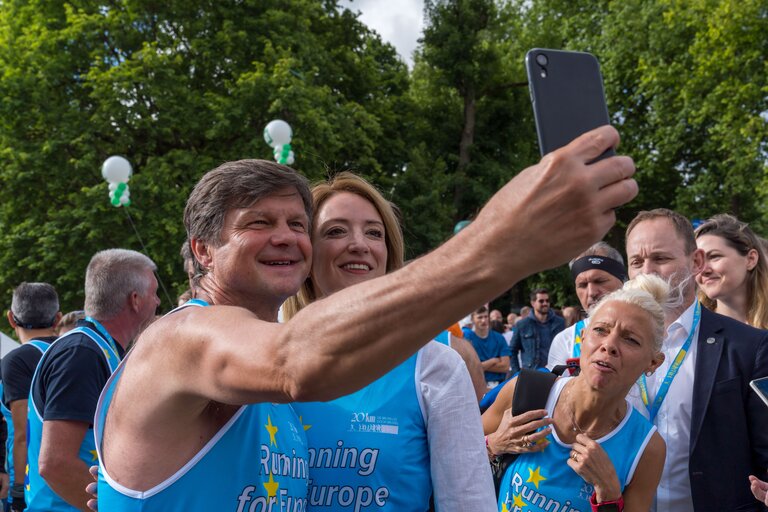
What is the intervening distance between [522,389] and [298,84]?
15132 mm

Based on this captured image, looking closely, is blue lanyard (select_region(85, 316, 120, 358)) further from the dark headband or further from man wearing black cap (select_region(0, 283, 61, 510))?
the dark headband

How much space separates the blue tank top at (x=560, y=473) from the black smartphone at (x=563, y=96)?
1.94 meters

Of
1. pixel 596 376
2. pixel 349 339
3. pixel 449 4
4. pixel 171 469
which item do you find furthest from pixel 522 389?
pixel 449 4

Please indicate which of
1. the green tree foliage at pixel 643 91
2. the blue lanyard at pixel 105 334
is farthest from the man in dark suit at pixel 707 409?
the green tree foliage at pixel 643 91

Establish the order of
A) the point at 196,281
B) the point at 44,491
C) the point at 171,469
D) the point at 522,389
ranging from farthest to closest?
1. the point at 44,491
2. the point at 522,389
3. the point at 196,281
4. the point at 171,469

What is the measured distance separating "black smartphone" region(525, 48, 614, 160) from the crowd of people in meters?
0.06

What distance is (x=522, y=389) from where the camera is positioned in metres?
3.07

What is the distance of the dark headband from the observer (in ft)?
15.5

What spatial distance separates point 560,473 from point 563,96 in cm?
199

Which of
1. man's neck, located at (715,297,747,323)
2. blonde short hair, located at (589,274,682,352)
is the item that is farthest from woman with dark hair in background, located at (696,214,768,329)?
blonde short hair, located at (589,274,682,352)

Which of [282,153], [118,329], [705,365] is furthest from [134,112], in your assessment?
[705,365]

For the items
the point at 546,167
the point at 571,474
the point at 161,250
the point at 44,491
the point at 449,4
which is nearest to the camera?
the point at 546,167

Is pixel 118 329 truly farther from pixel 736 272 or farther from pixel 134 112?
pixel 134 112

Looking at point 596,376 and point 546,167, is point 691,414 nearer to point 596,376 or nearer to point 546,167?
point 596,376
